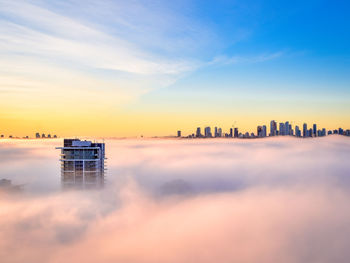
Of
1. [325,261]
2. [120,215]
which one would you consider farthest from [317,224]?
[120,215]

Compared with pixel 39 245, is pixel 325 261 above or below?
below

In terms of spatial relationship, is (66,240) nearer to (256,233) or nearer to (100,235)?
(100,235)

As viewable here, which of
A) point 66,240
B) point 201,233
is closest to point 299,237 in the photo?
point 201,233

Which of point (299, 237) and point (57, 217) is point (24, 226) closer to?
point (57, 217)

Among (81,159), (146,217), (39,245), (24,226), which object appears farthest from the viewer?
(146,217)

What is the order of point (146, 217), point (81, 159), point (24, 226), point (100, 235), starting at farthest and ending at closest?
point (146, 217) → point (24, 226) → point (100, 235) → point (81, 159)

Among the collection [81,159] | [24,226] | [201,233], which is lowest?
[201,233]

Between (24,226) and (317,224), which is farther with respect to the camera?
(317,224)
